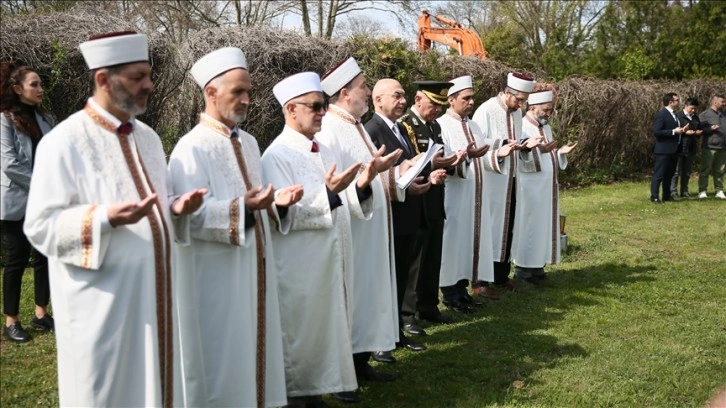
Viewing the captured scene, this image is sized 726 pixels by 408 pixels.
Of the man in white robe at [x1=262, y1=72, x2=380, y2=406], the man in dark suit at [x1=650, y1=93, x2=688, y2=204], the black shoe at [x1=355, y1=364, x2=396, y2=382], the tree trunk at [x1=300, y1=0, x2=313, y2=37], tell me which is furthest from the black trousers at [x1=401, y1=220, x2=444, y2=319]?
the tree trunk at [x1=300, y1=0, x2=313, y2=37]

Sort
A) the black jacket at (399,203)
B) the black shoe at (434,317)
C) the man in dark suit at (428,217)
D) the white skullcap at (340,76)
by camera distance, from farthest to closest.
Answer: the black shoe at (434,317)
the man in dark suit at (428,217)
the black jacket at (399,203)
the white skullcap at (340,76)

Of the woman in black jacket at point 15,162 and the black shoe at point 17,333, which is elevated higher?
the woman in black jacket at point 15,162

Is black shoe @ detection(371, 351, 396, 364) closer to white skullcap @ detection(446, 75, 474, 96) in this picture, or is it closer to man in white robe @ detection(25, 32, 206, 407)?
man in white robe @ detection(25, 32, 206, 407)

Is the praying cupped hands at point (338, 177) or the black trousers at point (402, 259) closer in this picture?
the praying cupped hands at point (338, 177)

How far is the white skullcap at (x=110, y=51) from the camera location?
12.4 ft

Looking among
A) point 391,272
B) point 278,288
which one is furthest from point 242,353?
point 391,272

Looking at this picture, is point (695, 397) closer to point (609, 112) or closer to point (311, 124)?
point (311, 124)

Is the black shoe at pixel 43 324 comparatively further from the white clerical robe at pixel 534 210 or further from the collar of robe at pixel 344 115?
the white clerical robe at pixel 534 210

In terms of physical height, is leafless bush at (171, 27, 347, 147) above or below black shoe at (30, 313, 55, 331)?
above

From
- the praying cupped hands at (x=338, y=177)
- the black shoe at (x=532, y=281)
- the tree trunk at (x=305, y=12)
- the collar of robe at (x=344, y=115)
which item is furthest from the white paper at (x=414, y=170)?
the tree trunk at (x=305, y=12)

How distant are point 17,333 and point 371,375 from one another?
2817 millimetres

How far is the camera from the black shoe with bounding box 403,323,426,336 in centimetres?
711

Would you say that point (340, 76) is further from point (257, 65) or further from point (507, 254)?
point (257, 65)

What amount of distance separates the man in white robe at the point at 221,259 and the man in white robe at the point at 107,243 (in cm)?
42
